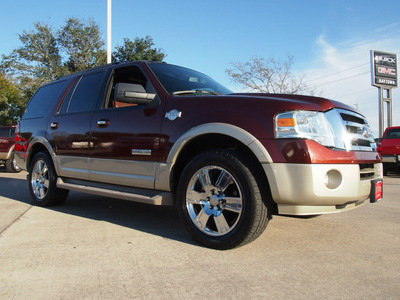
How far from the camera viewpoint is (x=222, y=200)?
3.00 m

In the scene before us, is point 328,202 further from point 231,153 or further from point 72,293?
point 72,293

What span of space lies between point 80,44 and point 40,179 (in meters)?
29.7

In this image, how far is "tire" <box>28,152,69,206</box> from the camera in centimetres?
494

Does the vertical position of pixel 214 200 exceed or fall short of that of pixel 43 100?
it falls short

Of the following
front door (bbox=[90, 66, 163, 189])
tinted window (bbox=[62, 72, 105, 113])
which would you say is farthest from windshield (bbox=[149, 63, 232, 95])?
tinted window (bbox=[62, 72, 105, 113])

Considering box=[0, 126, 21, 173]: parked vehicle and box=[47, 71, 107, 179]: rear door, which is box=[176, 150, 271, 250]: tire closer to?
box=[47, 71, 107, 179]: rear door

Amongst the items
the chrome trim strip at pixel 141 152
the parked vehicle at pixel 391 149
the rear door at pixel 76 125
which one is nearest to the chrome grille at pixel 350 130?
the chrome trim strip at pixel 141 152

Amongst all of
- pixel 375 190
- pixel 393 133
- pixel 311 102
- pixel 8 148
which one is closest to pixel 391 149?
pixel 393 133

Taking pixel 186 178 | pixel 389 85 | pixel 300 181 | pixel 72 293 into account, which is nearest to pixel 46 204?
pixel 186 178

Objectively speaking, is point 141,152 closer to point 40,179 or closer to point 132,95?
point 132,95

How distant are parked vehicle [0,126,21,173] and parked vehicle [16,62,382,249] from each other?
29.6 feet

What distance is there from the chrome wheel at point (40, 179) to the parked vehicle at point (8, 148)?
7.51 m

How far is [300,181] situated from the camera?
264 cm

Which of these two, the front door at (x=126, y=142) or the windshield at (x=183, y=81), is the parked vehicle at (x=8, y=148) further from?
the windshield at (x=183, y=81)
